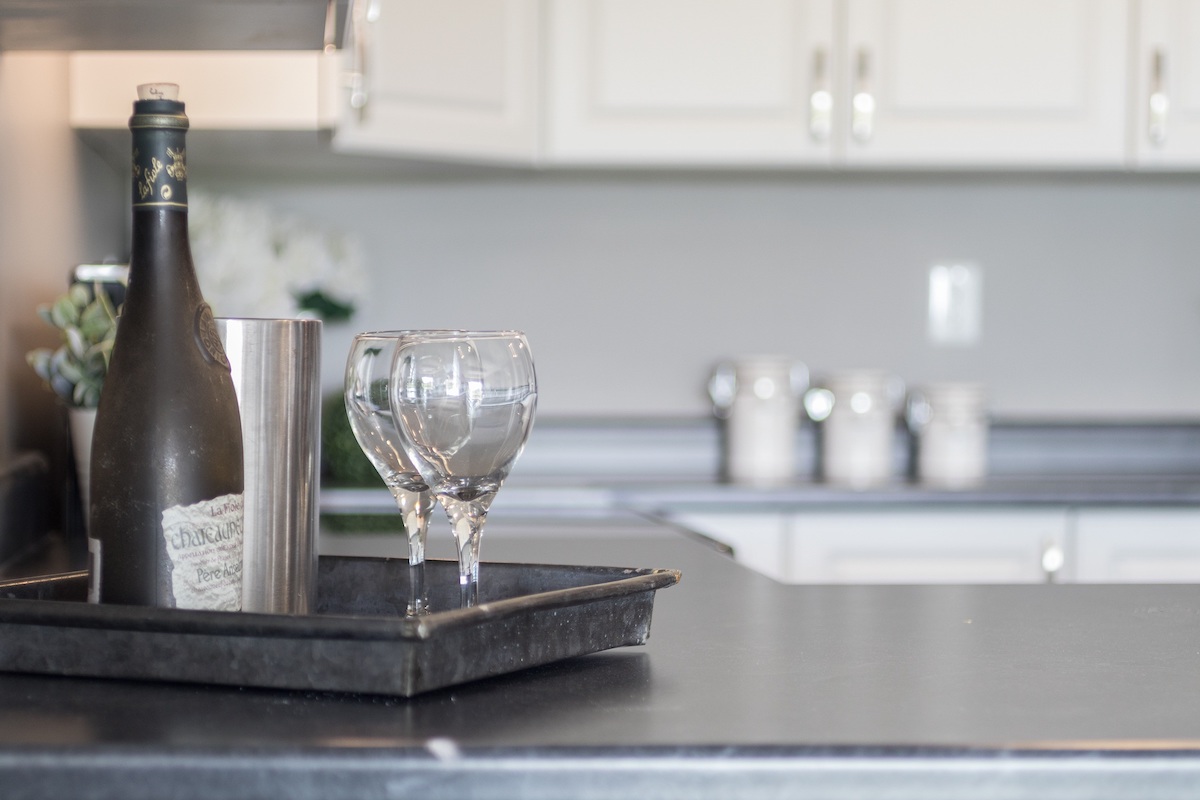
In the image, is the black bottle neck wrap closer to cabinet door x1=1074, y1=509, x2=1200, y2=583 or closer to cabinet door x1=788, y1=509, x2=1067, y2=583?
cabinet door x1=788, y1=509, x2=1067, y2=583

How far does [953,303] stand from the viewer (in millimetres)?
2750

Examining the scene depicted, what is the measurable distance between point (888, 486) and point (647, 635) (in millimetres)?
1783

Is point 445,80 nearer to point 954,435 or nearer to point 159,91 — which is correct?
point 954,435

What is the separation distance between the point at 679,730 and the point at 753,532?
1.80 metres

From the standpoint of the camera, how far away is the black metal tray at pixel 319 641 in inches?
→ 20.4

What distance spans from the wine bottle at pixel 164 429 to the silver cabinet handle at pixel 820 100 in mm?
1834

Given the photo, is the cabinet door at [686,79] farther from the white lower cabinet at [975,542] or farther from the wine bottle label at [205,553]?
the wine bottle label at [205,553]

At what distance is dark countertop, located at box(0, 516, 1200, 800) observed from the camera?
1.48ft

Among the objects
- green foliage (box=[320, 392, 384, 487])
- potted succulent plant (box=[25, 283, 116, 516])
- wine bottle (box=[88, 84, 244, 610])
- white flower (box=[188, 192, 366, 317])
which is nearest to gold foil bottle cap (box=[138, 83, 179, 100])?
wine bottle (box=[88, 84, 244, 610])

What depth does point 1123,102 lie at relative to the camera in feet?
7.79

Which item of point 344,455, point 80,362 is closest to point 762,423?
point 344,455

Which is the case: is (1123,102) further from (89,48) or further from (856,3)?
(89,48)

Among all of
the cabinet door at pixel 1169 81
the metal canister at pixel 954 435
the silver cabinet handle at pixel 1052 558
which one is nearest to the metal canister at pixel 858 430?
the metal canister at pixel 954 435

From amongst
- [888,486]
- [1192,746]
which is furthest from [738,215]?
[1192,746]
